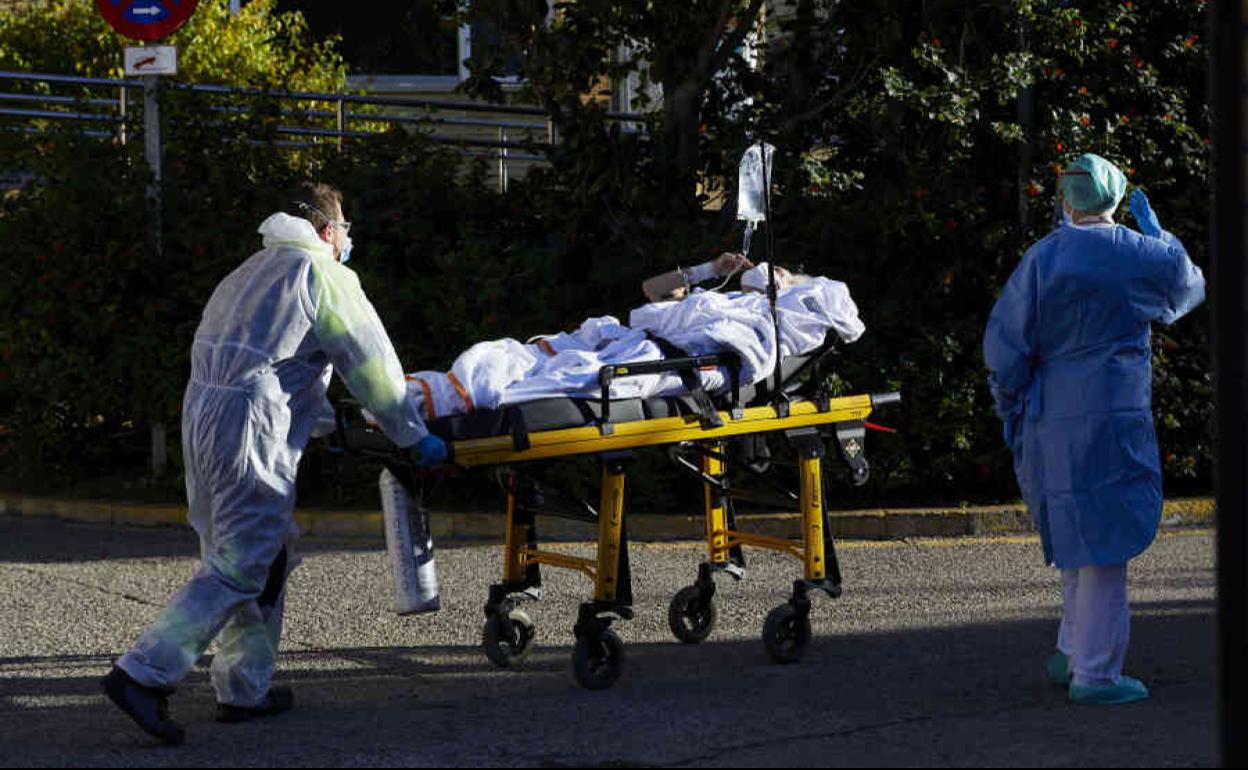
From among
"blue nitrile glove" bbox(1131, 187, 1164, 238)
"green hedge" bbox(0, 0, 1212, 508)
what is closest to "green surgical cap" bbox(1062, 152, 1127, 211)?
"blue nitrile glove" bbox(1131, 187, 1164, 238)

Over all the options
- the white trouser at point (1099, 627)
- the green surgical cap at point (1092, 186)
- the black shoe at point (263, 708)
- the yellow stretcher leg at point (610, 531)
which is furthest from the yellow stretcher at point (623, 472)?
the green surgical cap at point (1092, 186)

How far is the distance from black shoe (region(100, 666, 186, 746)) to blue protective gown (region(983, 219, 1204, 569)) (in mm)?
3163

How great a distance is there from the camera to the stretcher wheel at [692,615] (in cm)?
827

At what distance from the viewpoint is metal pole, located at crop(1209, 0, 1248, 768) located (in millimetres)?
4711

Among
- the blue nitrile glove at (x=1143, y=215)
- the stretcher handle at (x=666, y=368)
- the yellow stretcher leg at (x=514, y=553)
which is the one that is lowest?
the yellow stretcher leg at (x=514, y=553)

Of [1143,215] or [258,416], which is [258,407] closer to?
[258,416]

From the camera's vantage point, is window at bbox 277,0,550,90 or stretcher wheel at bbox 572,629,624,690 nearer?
stretcher wheel at bbox 572,629,624,690

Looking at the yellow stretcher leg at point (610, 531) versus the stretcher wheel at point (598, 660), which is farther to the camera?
the yellow stretcher leg at point (610, 531)

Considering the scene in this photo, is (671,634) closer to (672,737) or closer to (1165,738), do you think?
(672,737)

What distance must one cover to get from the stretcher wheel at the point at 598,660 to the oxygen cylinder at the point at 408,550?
58cm

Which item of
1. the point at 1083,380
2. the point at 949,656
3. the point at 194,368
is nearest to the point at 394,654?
the point at 194,368

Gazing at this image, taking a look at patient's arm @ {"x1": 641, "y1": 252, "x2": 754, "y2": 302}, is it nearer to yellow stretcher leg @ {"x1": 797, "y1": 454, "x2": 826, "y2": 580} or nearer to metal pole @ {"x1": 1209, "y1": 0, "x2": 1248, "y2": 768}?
yellow stretcher leg @ {"x1": 797, "y1": 454, "x2": 826, "y2": 580}

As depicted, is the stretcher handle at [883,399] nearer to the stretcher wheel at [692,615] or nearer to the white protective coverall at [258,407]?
the stretcher wheel at [692,615]

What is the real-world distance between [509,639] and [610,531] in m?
0.71
